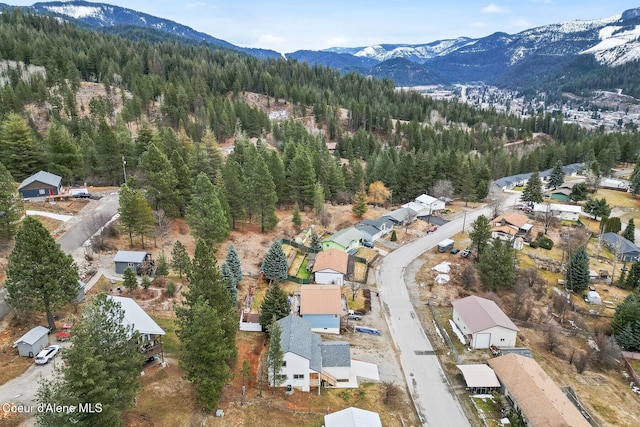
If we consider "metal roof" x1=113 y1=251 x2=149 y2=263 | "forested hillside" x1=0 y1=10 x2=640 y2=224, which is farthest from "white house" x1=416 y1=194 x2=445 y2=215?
"metal roof" x1=113 y1=251 x2=149 y2=263

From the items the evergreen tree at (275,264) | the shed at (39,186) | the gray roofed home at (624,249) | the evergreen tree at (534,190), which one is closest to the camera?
the evergreen tree at (275,264)

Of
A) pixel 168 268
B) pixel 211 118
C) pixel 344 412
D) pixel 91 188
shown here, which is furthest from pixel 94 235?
pixel 211 118

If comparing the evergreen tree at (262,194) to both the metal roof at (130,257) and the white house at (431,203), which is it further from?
the white house at (431,203)

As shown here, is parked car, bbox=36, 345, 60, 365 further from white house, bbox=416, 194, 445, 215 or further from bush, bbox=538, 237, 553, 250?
bush, bbox=538, 237, 553, 250

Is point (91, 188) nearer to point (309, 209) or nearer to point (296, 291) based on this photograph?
point (309, 209)

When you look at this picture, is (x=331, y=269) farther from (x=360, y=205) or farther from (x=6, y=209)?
(x=6, y=209)

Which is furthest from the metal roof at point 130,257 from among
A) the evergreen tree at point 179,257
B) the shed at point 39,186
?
the shed at point 39,186

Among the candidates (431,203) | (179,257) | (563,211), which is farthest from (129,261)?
(563,211)
